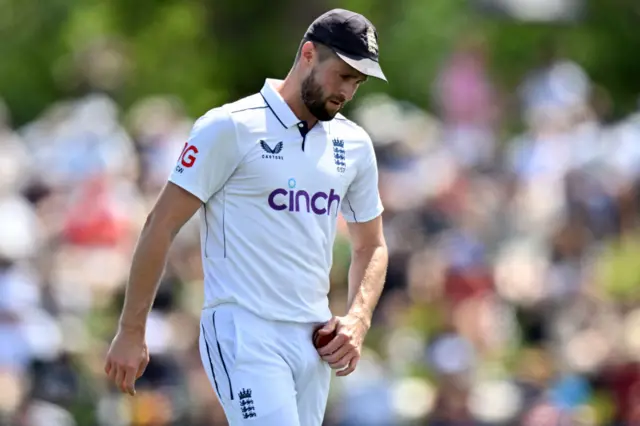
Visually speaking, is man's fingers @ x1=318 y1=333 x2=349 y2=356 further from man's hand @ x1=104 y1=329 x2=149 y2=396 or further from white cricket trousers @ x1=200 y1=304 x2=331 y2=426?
man's hand @ x1=104 y1=329 x2=149 y2=396

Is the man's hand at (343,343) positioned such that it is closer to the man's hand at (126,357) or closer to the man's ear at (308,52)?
the man's hand at (126,357)

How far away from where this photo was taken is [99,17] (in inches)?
722

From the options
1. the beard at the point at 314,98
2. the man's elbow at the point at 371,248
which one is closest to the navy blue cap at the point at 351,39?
the beard at the point at 314,98

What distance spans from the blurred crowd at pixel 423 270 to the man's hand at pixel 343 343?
512 centimetres

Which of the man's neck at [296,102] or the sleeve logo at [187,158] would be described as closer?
the sleeve logo at [187,158]

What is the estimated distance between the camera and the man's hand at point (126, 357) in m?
6.04

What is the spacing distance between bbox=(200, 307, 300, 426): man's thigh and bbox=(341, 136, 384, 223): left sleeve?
746 mm

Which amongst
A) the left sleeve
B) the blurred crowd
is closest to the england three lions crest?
the left sleeve

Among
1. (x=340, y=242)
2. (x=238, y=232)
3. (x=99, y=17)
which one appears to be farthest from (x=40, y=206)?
(x=238, y=232)

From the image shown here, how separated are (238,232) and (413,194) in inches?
320

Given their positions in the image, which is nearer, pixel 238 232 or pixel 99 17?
pixel 238 232

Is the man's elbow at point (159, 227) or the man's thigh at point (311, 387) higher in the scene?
the man's elbow at point (159, 227)

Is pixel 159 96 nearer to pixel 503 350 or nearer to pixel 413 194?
pixel 413 194

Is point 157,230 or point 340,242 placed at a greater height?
point 157,230
